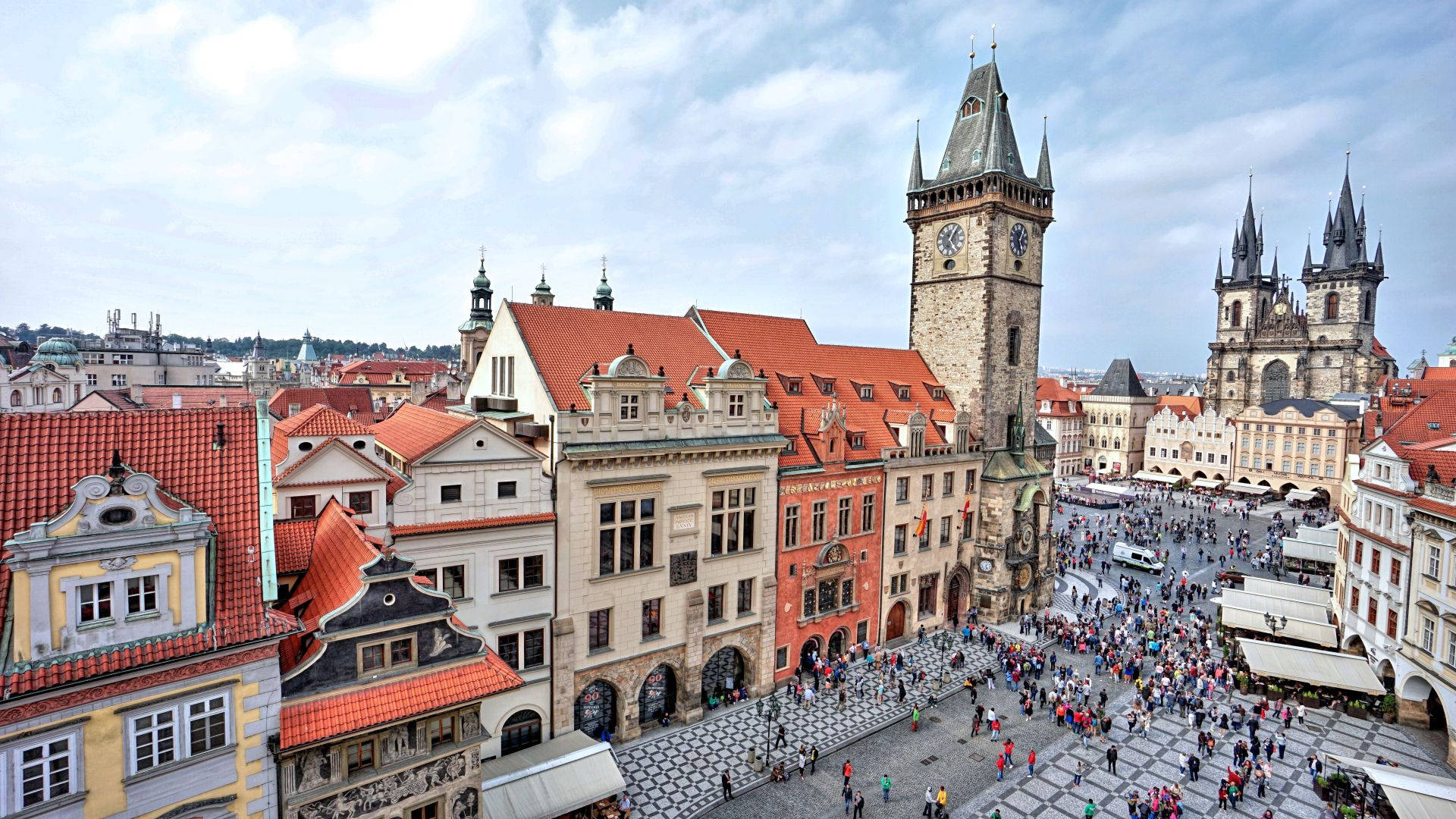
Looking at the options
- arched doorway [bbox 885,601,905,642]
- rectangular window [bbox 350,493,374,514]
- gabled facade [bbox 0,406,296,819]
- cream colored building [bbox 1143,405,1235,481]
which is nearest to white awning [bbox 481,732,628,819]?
gabled facade [bbox 0,406,296,819]

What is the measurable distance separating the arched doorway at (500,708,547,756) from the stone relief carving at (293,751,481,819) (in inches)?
322

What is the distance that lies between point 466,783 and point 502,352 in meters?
19.0

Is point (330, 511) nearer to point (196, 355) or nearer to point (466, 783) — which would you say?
point (466, 783)

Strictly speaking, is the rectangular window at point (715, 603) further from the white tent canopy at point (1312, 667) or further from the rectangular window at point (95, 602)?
the white tent canopy at point (1312, 667)

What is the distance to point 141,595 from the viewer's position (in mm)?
15070

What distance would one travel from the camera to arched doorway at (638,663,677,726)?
3212 cm

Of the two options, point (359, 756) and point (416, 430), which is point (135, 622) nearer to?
point (359, 756)

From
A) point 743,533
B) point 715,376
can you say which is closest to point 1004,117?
point 715,376

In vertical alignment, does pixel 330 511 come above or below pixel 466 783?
above

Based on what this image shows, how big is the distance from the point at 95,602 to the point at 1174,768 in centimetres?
3725

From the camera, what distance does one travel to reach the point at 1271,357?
358 feet

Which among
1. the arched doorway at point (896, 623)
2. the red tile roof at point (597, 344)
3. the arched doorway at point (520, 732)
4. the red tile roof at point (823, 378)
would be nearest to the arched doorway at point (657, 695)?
the arched doorway at point (520, 732)

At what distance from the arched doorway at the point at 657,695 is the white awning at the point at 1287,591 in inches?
1533

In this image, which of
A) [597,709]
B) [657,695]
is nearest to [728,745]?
[657,695]
